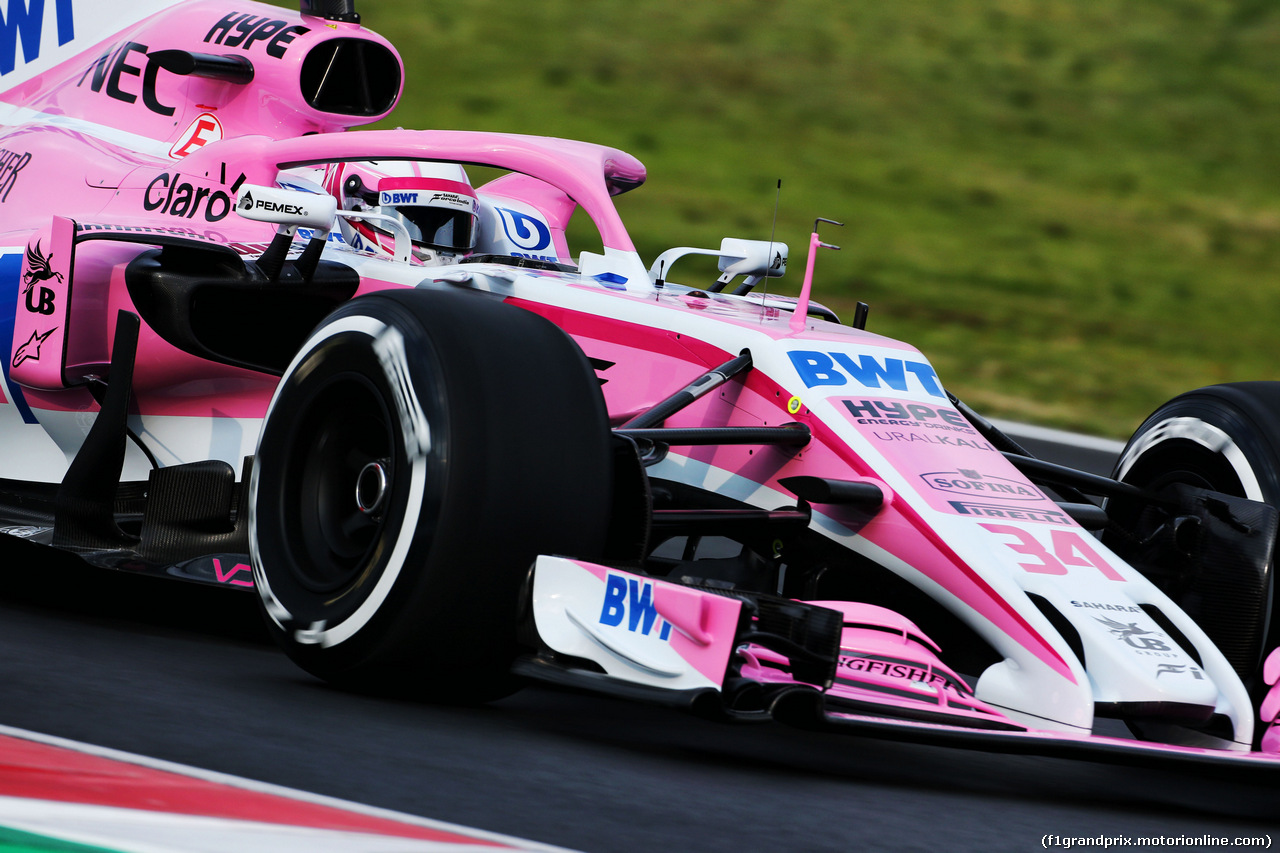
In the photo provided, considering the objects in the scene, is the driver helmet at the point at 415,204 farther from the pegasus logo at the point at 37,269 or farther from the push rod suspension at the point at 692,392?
the push rod suspension at the point at 692,392

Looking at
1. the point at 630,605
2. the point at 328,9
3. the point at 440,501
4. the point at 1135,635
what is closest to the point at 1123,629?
the point at 1135,635

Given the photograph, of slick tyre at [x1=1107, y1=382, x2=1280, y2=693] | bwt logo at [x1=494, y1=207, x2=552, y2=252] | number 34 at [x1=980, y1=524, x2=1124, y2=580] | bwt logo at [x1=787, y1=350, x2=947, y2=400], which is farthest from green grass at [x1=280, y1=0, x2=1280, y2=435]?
number 34 at [x1=980, y1=524, x2=1124, y2=580]

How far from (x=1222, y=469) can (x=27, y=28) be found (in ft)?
15.6

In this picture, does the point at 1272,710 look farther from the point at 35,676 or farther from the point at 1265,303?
the point at 1265,303

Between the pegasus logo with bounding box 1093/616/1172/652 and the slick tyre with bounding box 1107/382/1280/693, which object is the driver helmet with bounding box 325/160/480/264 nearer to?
the slick tyre with bounding box 1107/382/1280/693

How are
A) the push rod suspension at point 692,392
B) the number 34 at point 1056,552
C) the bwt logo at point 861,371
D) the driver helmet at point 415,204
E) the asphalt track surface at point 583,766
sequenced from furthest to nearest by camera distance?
the driver helmet at point 415,204 < the bwt logo at point 861,371 < the push rod suspension at point 692,392 < the number 34 at point 1056,552 < the asphalt track surface at point 583,766

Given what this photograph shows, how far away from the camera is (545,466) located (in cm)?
338

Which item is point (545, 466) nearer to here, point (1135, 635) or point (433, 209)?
point (1135, 635)

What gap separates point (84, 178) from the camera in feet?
18.4

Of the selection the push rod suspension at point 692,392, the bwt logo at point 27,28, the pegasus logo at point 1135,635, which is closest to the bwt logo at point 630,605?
the push rod suspension at point 692,392

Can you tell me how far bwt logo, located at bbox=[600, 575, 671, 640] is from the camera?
3215 millimetres

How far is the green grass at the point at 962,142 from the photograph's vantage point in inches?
532

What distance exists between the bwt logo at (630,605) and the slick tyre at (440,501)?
0.18 meters

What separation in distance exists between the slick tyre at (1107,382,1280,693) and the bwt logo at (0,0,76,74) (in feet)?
14.0
